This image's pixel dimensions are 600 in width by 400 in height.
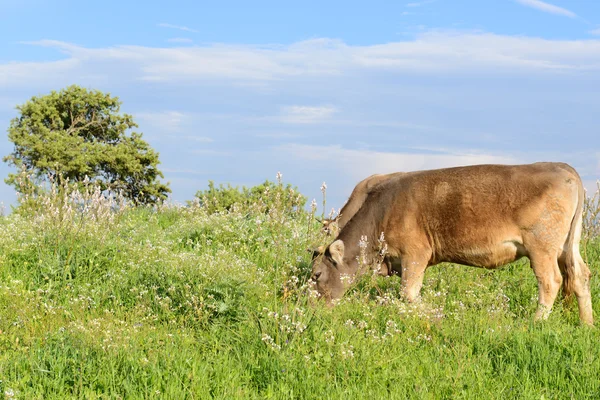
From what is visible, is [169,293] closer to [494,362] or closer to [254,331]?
[254,331]

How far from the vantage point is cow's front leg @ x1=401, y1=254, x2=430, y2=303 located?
869cm

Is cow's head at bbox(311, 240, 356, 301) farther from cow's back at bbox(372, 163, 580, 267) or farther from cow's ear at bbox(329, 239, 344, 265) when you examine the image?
cow's back at bbox(372, 163, 580, 267)

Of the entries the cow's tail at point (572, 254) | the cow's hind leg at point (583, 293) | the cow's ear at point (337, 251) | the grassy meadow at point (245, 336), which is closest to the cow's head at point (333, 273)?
the cow's ear at point (337, 251)

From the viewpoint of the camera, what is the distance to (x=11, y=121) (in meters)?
25.0

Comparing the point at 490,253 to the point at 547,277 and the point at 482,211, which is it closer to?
the point at 482,211

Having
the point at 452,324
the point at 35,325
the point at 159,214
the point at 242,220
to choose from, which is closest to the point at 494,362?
the point at 452,324

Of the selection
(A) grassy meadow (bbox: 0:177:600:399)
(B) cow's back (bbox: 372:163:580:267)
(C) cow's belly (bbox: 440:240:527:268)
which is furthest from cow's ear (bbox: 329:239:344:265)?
(C) cow's belly (bbox: 440:240:527:268)

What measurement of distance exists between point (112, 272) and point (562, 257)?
6.07 meters

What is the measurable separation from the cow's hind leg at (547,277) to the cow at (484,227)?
0.01 m

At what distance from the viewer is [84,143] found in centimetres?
2469

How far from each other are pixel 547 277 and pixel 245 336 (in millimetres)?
4172

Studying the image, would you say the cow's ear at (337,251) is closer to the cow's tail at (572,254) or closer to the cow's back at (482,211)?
the cow's back at (482,211)

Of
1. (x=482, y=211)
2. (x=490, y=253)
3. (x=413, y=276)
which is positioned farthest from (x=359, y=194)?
(x=490, y=253)

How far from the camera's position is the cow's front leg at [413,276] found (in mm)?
8688
